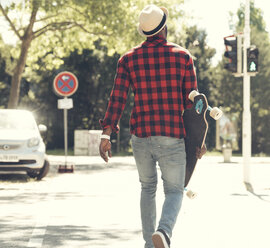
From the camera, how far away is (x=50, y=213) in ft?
28.5

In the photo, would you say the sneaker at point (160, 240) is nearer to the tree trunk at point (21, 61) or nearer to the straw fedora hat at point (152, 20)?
the straw fedora hat at point (152, 20)

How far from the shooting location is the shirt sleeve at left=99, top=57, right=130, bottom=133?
5.16 meters

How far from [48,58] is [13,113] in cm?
1228

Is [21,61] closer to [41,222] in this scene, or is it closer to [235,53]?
[235,53]

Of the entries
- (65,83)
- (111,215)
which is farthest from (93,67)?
(111,215)

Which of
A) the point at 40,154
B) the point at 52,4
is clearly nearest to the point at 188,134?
the point at 40,154

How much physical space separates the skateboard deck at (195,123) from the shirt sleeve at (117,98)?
1.71 feet

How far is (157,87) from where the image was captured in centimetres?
504

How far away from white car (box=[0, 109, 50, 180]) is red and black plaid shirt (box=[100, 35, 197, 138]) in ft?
28.7

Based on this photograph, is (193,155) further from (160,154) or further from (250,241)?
(250,241)

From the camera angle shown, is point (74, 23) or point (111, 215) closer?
point (111, 215)

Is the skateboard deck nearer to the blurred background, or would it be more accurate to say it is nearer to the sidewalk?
the sidewalk

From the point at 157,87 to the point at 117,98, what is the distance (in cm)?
35

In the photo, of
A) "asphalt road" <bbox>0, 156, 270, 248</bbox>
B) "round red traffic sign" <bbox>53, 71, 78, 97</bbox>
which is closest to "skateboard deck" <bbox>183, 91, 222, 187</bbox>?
"asphalt road" <bbox>0, 156, 270, 248</bbox>
